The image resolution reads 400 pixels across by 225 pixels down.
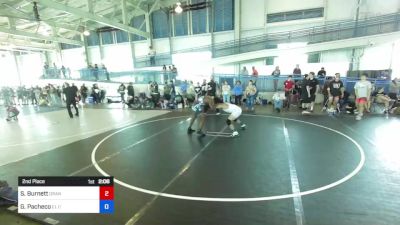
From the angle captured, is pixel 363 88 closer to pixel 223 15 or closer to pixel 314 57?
pixel 314 57

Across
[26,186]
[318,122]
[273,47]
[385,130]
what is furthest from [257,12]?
[26,186]

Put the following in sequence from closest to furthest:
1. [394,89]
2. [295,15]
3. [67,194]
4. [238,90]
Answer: [67,194] → [394,89] → [238,90] → [295,15]

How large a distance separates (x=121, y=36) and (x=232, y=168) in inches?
819

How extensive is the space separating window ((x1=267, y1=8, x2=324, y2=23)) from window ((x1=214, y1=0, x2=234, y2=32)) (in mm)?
2696

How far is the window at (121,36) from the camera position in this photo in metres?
22.2

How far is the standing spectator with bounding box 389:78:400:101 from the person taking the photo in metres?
9.97

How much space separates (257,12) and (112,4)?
11.4 metres

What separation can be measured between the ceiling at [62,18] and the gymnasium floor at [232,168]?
9756 millimetres

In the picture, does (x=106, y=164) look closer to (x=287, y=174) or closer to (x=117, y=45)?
(x=287, y=174)

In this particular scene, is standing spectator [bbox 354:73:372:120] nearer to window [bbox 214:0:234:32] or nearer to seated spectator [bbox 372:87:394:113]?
seated spectator [bbox 372:87:394:113]

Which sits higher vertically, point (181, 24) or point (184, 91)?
point (181, 24)

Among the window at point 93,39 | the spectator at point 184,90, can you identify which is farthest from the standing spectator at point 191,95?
the window at point 93,39

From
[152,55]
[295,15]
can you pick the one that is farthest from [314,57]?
[152,55]

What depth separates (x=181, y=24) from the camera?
1938 centimetres
